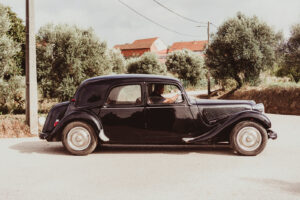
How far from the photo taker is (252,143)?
6273 mm

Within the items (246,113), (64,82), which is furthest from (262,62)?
(246,113)

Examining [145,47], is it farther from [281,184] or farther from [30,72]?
[281,184]

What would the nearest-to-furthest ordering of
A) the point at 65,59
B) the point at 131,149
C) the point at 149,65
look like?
the point at 131,149
the point at 65,59
the point at 149,65

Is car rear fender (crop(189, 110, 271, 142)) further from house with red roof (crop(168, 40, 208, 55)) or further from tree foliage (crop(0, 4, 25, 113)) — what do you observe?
house with red roof (crop(168, 40, 208, 55))

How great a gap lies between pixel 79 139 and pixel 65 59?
34.7 feet

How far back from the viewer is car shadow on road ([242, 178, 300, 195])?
425 cm

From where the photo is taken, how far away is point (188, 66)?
43906 millimetres

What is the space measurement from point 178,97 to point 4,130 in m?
5.36

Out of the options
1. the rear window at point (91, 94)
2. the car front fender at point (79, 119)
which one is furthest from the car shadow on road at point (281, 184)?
the rear window at point (91, 94)

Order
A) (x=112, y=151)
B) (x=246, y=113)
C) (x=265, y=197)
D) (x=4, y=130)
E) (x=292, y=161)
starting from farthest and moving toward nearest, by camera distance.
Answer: (x=4, y=130)
(x=112, y=151)
(x=246, y=113)
(x=292, y=161)
(x=265, y=197)

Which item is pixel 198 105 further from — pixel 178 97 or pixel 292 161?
pixel 292 161

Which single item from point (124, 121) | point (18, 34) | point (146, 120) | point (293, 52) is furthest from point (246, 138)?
point (18, 34)

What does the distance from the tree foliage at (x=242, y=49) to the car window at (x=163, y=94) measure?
1539 cm

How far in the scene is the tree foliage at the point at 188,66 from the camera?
1722 inches
